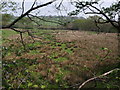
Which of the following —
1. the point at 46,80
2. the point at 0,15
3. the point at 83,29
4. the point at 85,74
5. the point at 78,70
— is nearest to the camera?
the point at 46,80

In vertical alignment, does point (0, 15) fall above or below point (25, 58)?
above

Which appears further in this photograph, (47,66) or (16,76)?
(47,66)

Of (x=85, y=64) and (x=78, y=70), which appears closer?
(x=78, y=70)

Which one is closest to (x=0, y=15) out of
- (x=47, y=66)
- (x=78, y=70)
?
(x=47, y=66)

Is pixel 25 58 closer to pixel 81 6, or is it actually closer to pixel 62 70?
pixel 62 70

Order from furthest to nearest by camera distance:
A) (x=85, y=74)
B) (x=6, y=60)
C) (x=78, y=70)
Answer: (x=6, y=60)
(x=78, y=70)
(x=85, y=74)

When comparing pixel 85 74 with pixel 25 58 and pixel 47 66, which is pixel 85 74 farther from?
pixel 25 58

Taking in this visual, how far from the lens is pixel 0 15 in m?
10.9

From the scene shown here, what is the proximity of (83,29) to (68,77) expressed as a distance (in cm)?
3007

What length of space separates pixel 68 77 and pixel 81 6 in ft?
13.0

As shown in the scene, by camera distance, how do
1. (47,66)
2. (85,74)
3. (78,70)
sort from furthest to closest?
(47,66) → (78,70) → (85,74)

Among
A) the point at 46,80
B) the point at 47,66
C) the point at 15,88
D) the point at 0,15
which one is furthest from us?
the point at 0,15

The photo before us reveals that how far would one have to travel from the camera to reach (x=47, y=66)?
8.77 m

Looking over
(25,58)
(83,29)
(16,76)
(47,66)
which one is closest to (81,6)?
(47,66)
